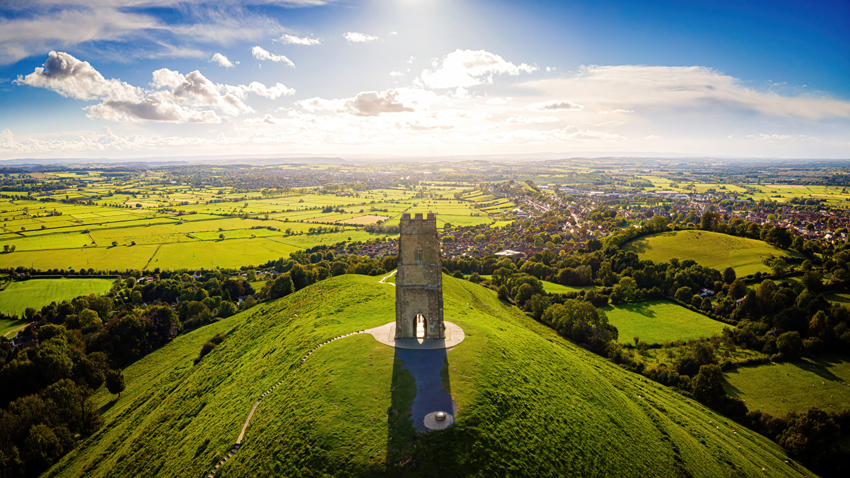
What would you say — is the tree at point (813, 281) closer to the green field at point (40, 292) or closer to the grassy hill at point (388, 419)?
the grassy hill at point (388, 419)

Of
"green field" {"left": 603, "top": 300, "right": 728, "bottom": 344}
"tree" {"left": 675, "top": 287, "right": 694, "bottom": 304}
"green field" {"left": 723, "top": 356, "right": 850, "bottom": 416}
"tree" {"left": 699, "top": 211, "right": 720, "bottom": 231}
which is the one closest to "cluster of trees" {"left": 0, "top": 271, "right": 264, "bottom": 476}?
"green field" {"left": 603, "top": 300, "right": 728, "bottom": 344}

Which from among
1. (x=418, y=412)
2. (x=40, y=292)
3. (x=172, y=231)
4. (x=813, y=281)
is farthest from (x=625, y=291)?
(x=172, y=231)

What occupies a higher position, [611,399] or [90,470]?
[611,399]

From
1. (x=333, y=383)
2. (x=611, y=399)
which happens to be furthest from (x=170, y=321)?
(x=611, y=399)

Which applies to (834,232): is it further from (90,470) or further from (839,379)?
(90,470)

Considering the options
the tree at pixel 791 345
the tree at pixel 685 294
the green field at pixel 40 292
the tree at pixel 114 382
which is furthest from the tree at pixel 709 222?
the green field at pixel 40 292

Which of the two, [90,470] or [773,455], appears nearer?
[90,470]

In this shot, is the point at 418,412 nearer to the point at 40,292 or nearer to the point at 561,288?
the point at 561,288
